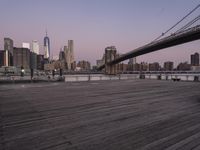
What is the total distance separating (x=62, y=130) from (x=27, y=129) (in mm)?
824

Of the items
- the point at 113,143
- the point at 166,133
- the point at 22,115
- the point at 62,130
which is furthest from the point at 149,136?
the point at 22,115

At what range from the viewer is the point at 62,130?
4449 millimetres

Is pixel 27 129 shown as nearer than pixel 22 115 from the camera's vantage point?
Yes

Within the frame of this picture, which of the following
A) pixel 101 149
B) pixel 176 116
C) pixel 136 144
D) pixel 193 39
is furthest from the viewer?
pixel 193 39

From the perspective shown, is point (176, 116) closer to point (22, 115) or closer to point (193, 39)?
point (22, 115)

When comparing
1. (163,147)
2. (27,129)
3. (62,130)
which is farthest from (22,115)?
(163,147)

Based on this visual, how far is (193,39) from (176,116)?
1177 inches

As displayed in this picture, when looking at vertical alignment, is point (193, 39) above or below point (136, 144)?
above

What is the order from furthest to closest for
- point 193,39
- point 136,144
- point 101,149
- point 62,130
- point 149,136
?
point 193,39, point 62,130, point 149,136, point 136,144, point 101,149

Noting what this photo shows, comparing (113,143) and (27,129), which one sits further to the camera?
(27,129)

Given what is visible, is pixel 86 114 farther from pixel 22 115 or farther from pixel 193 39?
pixel 193 39

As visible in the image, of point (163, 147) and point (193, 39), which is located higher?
Answer: point (193, 39)

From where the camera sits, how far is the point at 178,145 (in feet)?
11.8

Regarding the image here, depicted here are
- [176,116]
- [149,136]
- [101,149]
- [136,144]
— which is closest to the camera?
[101,149]
